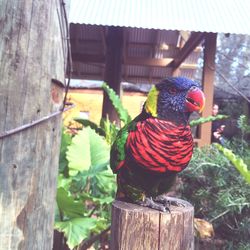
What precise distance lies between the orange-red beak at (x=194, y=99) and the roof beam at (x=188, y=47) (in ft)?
15.4

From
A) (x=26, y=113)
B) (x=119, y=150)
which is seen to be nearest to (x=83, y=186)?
(x=119, y=150)

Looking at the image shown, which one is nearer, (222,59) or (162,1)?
(162,1)

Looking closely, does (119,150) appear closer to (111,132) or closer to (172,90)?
(172,90)

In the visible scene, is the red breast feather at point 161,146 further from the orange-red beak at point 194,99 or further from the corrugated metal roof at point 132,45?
the corrugated metal roof at point 132,45

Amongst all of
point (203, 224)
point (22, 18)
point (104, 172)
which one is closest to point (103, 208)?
point (104, 172)

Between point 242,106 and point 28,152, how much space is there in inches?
276

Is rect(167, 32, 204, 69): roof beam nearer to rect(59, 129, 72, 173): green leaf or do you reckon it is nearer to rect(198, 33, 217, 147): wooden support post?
rect(198, 33, 217, 147): wooden support post

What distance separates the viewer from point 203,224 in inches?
151

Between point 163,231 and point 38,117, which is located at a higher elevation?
point 38,117

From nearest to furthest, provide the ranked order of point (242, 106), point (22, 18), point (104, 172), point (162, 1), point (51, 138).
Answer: point (22, 18), point (51, 138), point (104, 172), point (162, 1), point (242, 106)

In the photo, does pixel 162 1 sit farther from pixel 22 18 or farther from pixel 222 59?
pixel 222 59

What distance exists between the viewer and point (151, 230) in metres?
1.48

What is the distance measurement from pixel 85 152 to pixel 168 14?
98.0 inches

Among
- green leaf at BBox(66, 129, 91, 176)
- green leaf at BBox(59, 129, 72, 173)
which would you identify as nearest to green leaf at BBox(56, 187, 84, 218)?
green leaf at BBox(66, 129, 91, 176)
